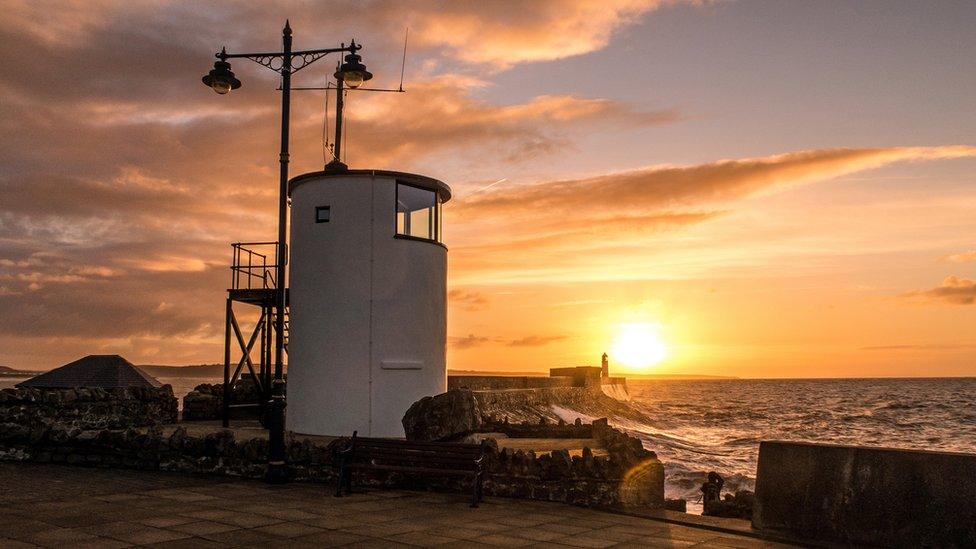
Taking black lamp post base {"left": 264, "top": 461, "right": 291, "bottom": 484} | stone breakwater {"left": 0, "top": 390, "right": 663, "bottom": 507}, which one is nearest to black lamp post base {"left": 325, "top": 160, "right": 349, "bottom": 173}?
stone breakwater {"left": 0, "top": 390, "right": 663, "bottom": 507}

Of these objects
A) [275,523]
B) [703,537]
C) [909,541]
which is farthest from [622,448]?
[275,523]

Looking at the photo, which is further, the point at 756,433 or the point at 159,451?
the point at 756,433

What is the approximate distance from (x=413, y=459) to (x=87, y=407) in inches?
485

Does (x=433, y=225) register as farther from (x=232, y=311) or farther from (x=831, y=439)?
(x=831, y=439)

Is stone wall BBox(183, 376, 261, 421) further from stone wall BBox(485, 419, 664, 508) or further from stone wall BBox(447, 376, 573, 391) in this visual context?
stone wall BBox(447, 376, 573, 391)

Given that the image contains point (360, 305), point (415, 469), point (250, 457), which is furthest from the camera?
point (360, 305)

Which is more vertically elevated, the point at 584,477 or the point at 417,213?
the point at 417,213

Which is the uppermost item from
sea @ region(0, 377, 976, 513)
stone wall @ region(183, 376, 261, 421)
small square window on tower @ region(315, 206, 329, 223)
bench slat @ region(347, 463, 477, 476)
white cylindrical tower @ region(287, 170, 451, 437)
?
small square window on tower @ region(315, 206, 329, 223)

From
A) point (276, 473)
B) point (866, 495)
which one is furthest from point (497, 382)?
point (866, 495)

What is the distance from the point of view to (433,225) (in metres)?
20.5

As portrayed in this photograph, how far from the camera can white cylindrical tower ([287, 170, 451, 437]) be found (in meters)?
18.8

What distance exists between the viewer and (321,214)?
19.7m

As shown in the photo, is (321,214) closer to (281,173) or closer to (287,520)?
(281,173)

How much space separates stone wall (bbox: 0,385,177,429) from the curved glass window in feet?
29.0
